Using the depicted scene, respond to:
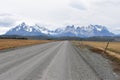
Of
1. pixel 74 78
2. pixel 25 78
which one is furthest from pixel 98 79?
pixel 25 78

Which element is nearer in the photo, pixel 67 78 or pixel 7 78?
pixel 7 78

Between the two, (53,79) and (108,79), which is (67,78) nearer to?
(53,79)

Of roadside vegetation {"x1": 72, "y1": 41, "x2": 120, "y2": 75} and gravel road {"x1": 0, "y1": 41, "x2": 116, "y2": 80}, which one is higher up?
gravel road {"x1": 0, "y1": 41, "x2": 116, "y2": 80}

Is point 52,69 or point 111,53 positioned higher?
point 52,69

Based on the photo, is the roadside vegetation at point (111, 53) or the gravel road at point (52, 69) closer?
the gravel road at point (52, 69)

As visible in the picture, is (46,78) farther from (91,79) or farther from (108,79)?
(108,79)

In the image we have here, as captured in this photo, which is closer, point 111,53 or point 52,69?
point 52,69

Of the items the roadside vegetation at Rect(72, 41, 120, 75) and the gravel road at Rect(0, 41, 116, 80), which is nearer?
the gravel road at Rect(0, 41, 116, 80)

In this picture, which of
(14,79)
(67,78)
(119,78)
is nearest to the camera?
(14,79)

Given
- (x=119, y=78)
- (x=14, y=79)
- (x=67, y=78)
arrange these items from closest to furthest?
(x=14, y=79) → (x=67, y=78) → (x=119, y=78)

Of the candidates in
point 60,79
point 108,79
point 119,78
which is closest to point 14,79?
point 60,79

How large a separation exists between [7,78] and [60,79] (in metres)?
2.40

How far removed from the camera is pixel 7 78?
457 inches

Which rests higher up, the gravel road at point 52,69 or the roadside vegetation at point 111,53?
the gravel road at point 52,69
